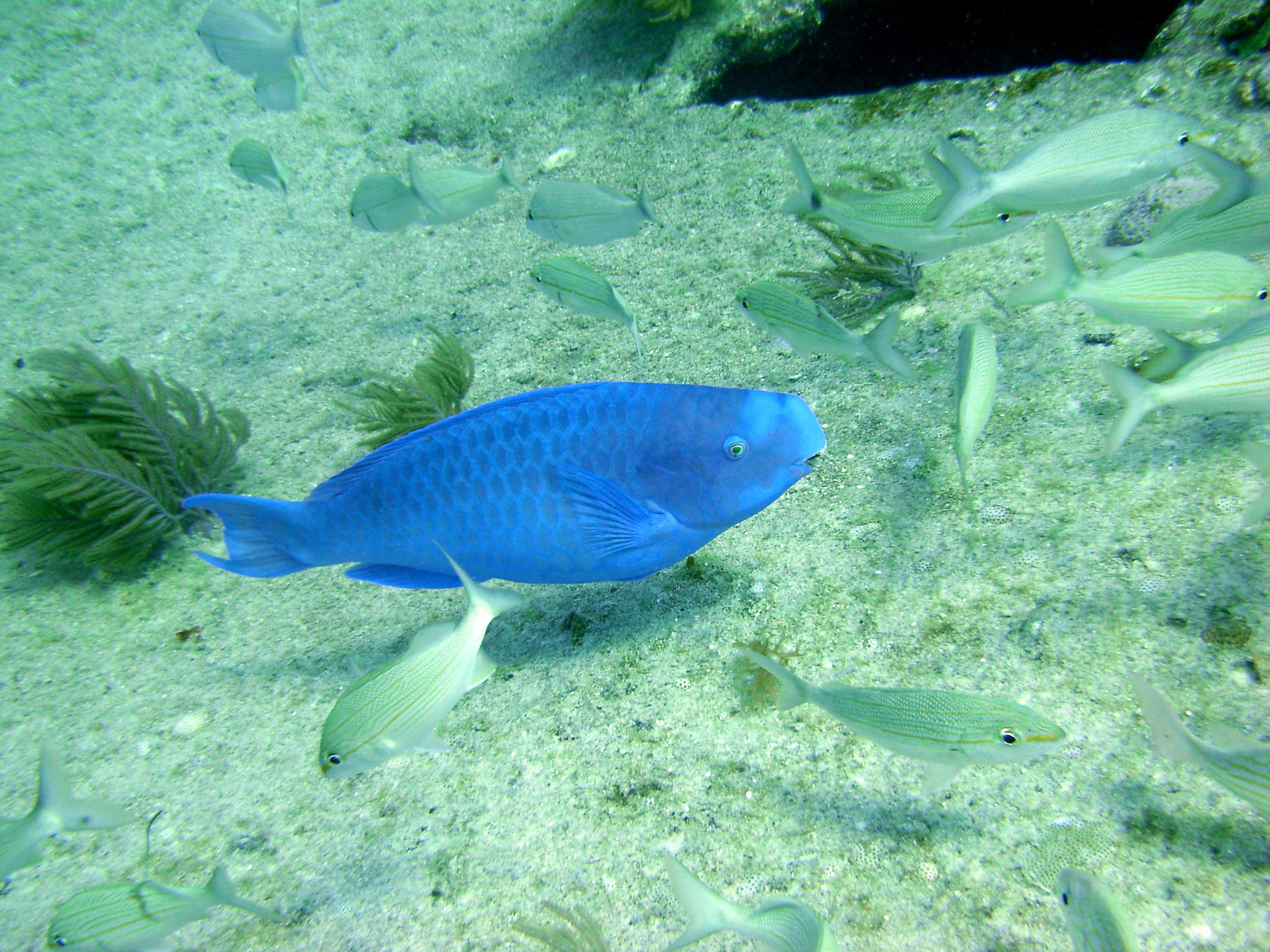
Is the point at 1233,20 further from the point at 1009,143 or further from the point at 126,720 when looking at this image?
the point at 126,720

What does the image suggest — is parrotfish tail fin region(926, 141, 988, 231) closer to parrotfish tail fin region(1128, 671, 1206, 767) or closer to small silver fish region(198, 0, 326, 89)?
parrotfish tail fin region(1128, 671, 1206, 767)

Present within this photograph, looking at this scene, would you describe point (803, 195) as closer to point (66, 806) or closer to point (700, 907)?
point (700, 907)

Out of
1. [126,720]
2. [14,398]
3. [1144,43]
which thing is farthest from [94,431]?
[1144,43]

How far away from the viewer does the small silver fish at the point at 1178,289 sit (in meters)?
2.33

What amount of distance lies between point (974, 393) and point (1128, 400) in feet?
1.50

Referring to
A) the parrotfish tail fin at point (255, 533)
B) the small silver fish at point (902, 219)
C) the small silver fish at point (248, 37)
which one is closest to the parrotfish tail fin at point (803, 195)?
the small silver fish at point (902, 219)

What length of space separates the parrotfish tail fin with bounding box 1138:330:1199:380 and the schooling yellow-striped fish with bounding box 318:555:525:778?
254cm

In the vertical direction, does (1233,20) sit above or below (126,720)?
above

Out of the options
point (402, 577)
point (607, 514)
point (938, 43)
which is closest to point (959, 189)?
point (607, 514)

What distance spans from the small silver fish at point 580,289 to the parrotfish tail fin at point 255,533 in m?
1.64

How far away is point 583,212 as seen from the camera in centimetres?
347

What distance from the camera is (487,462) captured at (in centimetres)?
228

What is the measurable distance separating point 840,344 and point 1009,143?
10.9 feet

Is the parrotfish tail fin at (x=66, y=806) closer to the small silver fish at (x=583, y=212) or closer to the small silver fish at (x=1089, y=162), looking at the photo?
the small silver fish at (x=583, y=212)
